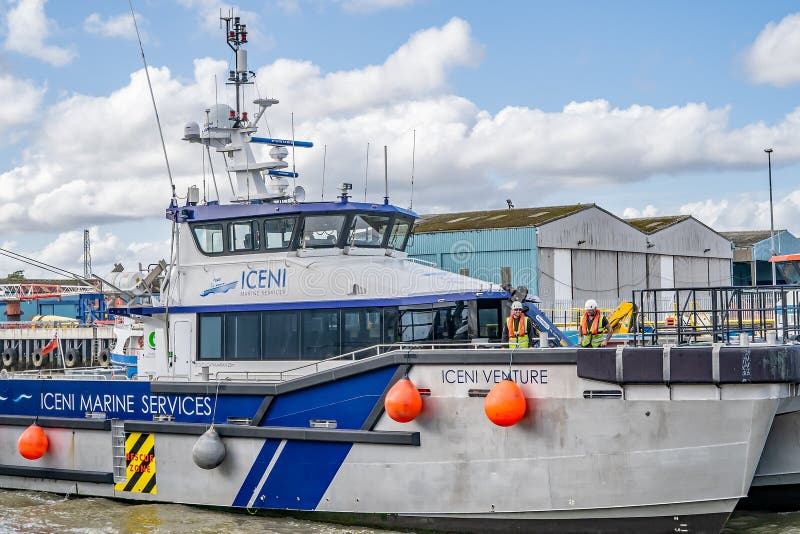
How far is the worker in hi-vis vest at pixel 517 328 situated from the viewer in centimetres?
990

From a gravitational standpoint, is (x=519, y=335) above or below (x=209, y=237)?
below

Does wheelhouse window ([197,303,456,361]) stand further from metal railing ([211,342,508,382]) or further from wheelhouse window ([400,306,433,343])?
metal railing ([211,342,508,382])

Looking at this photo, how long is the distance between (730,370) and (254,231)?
6.34 metres

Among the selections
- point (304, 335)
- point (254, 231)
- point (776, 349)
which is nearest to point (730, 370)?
point (776, 349)

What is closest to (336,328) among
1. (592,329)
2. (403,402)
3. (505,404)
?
(403,402)

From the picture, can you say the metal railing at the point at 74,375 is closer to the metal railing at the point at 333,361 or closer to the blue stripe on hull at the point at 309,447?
the metal railing at the point at 333,361

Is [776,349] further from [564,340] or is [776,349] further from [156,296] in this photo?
[156,296]

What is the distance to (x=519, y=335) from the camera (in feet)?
32.6

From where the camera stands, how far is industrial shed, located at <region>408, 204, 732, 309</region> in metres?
27.9

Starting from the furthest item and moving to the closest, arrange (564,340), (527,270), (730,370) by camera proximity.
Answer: (527,270), (564,340), (730,370)

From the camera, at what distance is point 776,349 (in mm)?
8758

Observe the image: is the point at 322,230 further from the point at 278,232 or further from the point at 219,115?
the point at 219,115

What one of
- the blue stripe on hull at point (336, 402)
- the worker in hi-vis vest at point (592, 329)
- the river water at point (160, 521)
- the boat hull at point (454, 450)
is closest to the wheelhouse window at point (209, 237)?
the boat hull at point (454, 450)

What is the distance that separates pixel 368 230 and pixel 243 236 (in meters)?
1.71
